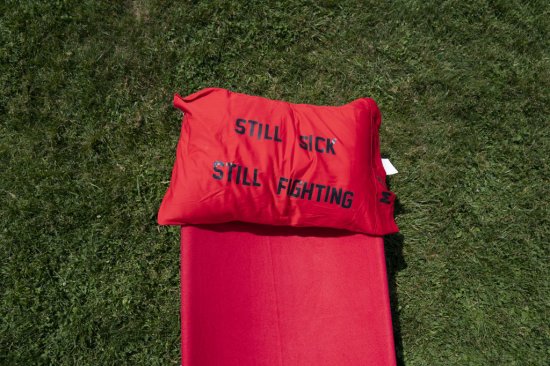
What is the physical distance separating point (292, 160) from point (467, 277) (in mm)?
1883

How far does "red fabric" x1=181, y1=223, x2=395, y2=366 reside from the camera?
2434 mm

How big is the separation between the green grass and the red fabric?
0.76 m

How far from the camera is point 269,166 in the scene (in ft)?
7.85

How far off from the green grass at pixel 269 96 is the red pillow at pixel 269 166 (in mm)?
944

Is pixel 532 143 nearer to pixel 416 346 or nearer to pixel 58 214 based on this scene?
pixel 416 346

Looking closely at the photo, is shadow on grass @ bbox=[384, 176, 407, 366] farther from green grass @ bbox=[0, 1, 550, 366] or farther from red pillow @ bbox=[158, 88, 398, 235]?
red pillow @ bbox=[158, 88, 398, 235]

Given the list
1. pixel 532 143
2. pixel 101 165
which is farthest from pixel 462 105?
pixel 101 165

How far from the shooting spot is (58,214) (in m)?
3.17

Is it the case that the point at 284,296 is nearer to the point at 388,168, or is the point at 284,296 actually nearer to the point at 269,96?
the point at 388,168

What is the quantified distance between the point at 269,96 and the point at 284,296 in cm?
170

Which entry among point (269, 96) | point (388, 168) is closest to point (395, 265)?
point (388, 168)

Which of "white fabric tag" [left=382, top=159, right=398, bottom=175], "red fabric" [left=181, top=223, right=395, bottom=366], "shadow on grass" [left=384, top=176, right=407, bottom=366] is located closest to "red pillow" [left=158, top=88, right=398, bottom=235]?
"red fabric" [left=181, top=223, right=395, bottom=366]

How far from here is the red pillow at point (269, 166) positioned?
2369 millimetres

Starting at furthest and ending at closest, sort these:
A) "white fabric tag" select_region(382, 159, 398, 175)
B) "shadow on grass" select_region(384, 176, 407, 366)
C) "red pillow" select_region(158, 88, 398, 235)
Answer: "shadow on grass" select_region(384, 176, 407, 366)
"white fabric tag" select_region(382, 159, 398, 175)
"red pillow" select_region(158, 88, 398, 235)
